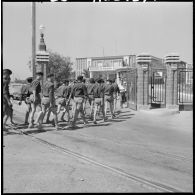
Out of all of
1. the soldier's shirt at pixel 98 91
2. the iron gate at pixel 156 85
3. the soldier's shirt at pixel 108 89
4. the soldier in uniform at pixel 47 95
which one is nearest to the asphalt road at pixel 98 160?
→ the soldier in uniform at pixel 47 95

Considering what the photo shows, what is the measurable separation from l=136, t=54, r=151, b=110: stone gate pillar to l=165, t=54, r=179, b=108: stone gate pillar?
0.94m

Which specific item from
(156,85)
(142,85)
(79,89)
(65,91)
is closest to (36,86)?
(79,89)

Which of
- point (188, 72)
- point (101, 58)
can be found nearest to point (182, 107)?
point (188, 72)

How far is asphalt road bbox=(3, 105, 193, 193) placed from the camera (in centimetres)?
553

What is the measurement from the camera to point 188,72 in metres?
17.1

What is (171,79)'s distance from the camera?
17.1 m

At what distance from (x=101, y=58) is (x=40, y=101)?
68187mm

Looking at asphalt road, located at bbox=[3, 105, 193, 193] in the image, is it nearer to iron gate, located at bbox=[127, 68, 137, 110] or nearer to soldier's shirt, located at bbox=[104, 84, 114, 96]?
soldier's shirt, located at bbox=[104, 84, 114, 96]

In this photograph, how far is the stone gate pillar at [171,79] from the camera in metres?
16.9

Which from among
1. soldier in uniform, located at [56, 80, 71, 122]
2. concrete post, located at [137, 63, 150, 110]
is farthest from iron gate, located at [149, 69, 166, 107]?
soldier in uniform, located at [56, 80, 71, 122]

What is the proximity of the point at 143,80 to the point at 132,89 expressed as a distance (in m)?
1.32

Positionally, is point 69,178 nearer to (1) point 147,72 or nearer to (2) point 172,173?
(2) point 172,173

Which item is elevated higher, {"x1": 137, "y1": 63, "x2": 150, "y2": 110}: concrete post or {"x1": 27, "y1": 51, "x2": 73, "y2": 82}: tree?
{"x1": 27, "y1": 51, "x2": 73, "y2": 82}: tree

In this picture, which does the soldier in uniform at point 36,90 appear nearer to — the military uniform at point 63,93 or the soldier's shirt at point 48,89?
the soldier's shirt at point 48,89
